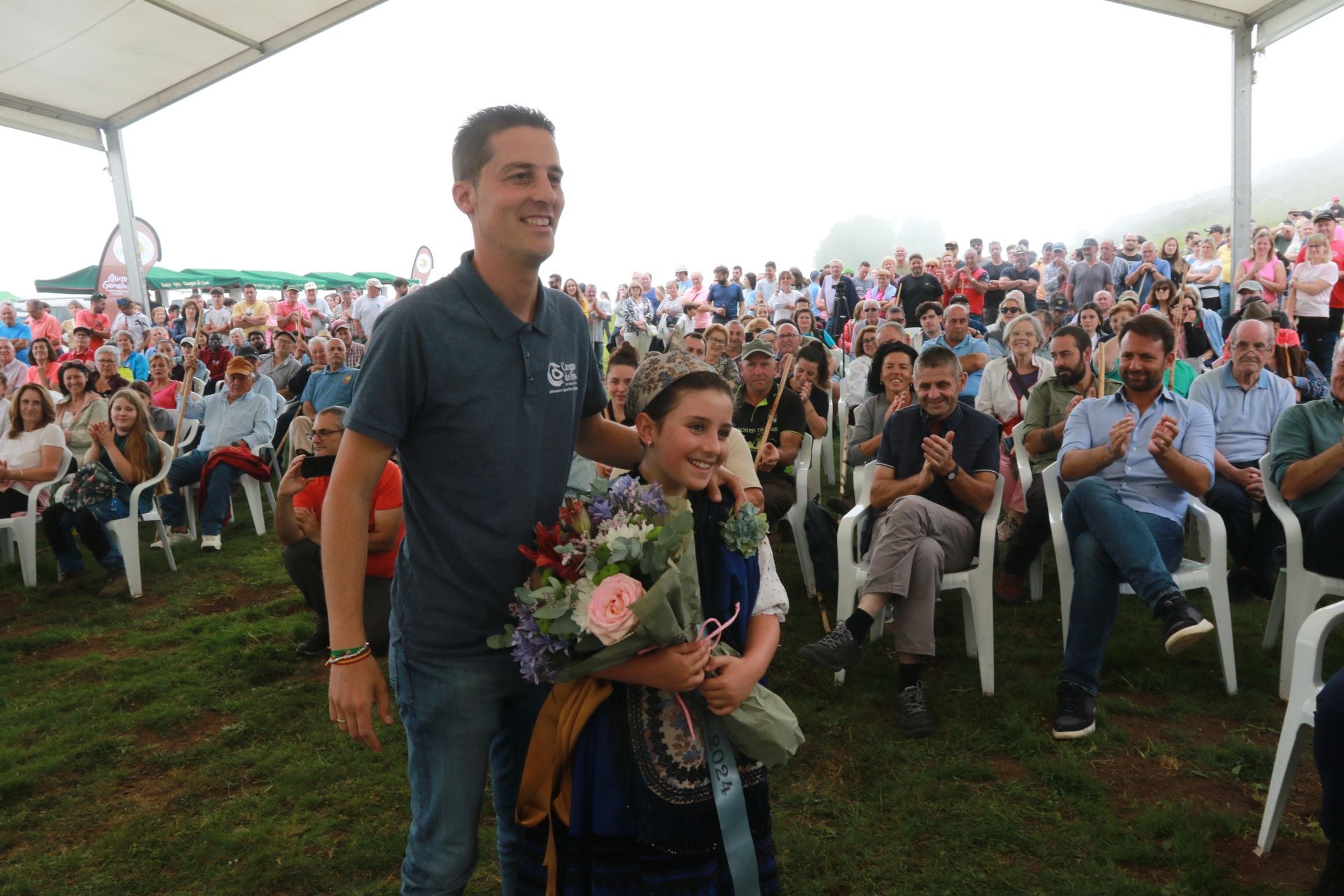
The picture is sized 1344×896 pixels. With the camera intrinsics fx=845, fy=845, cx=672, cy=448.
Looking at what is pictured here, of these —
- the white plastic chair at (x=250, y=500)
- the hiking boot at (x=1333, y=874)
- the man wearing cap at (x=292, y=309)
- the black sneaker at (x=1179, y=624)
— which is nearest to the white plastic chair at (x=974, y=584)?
the black sneaker at (x=1179, y=624)

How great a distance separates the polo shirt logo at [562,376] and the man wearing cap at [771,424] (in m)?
3.40

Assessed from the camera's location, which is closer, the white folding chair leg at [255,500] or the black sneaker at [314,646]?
the black sneaker at [314,646]

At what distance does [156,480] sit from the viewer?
20.5ft

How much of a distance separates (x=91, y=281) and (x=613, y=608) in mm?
27406

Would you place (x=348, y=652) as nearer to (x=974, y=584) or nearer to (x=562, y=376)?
(x=562, y=376)

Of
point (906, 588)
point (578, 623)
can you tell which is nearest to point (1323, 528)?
point (906, 588)

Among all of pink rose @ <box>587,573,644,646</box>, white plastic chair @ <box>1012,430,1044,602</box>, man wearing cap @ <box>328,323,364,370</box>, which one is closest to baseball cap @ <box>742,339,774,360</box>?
white plastic chair @ <box>1012,430,1044,602</box>

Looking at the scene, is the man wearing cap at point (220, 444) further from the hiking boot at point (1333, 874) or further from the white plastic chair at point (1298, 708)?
the hiking boot at point (1333, 874)

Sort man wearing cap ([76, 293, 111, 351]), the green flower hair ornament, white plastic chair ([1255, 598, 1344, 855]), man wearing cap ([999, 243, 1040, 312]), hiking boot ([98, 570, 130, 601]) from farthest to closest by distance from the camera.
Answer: man wearing cap ([76, 293, 111, 351])
man wearing cap ([999, 243, 1040, 312])
hiking boot ([98, 570, 130, 601])
white plastic chair ([1255, 598, 1344, 855])
the green flower hair ornament

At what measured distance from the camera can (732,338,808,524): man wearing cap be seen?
5121 millimetres

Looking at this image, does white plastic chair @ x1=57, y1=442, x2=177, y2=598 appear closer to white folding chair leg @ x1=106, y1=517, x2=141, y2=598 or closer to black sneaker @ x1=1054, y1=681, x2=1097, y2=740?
white folding chair leg @ x1=106, y1=517, x2=141, y2=598

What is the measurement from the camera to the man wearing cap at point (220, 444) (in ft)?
23.6

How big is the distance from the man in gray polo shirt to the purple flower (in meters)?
0.11

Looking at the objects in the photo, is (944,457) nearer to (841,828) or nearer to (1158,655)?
(1158,655)
